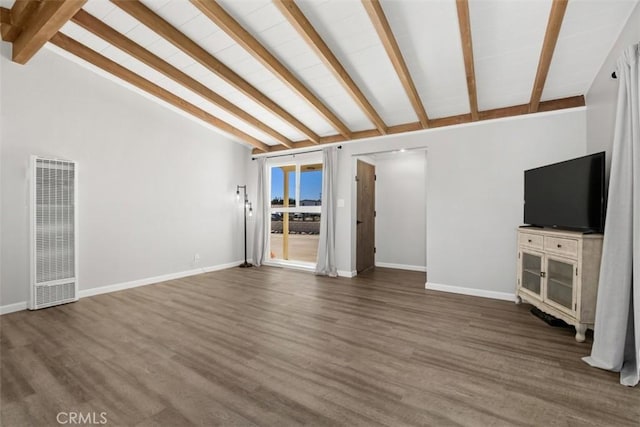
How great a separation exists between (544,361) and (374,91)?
11.0 ft

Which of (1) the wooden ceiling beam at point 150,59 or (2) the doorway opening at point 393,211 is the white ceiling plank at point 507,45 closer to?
(2) the doorway opening at point 393,211

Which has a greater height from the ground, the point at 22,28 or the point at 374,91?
the point at 22,28

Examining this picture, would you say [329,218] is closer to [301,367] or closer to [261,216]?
[261,216]

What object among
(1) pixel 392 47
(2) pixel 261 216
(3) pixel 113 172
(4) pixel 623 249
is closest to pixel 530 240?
(4) pixel 623 249

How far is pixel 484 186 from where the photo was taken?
3.91 meters

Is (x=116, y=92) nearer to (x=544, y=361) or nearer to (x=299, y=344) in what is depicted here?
(x=299, y=344)

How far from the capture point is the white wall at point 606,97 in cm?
228

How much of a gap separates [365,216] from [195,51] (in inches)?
157

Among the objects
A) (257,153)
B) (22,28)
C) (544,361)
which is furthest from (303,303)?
(22,28)

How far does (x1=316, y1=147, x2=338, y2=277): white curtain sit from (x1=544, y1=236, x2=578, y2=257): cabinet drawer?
3.15 m

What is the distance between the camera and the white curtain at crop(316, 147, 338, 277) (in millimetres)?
5172

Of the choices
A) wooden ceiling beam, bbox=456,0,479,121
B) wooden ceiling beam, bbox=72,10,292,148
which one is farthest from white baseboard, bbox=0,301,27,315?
wooden ceiling beam, bbox=456,0,479,121

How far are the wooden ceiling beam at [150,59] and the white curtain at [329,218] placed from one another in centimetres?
157

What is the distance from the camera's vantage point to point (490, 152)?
3.88m
